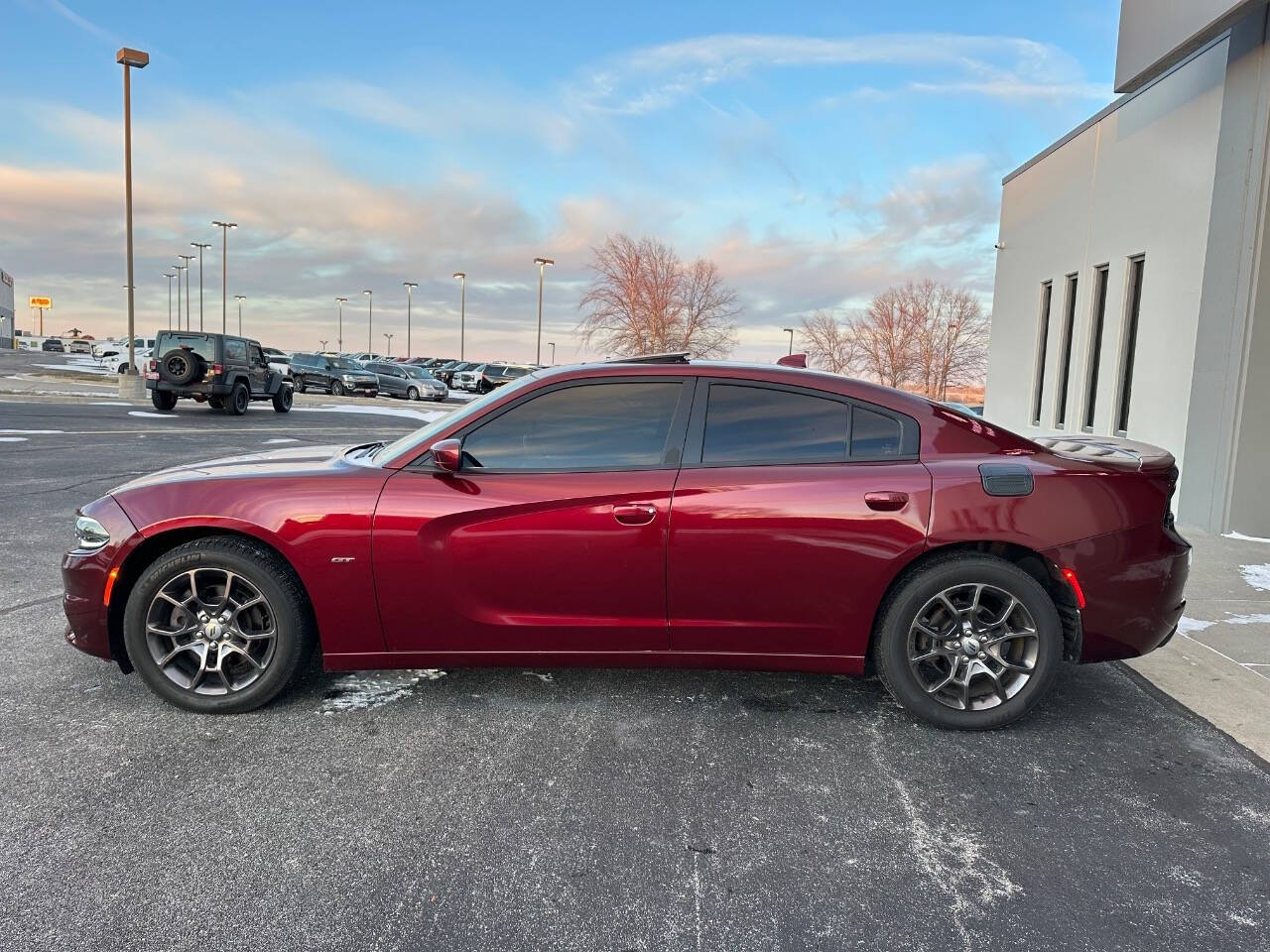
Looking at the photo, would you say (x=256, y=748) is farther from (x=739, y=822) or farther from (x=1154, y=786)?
(x=1154, y=786)

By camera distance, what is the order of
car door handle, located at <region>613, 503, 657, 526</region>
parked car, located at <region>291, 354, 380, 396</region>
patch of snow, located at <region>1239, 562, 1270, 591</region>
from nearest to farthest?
car door handle, located at <region>613, 503, 657, 526</region>, patch of snow, located at <region>1239, 562, 1270, 591</region>, parked car, located at <region>291, 354, 380, 396</region>

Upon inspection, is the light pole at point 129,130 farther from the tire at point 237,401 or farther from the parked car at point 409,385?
the parked car at point 409,385

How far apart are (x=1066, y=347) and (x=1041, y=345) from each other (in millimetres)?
1424

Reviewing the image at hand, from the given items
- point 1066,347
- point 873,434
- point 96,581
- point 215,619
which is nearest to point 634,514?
point 873,434

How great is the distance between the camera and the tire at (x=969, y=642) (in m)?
3.50

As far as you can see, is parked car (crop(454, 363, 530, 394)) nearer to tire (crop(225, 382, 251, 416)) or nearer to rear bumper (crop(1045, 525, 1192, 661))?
tire (crop(225, 382, 251, 416))

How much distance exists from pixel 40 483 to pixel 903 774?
9678 mm

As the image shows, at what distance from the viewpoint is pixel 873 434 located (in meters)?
3.63

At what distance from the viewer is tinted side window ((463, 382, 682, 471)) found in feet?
11.8

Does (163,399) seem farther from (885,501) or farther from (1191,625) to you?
(1191,625)

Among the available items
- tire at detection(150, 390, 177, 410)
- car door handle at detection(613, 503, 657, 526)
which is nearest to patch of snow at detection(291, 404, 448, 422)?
tire at detection(150, 390, 177, 410)

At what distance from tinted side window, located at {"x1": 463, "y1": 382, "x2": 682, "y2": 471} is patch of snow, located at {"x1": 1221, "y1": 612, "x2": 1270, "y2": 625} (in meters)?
4.17

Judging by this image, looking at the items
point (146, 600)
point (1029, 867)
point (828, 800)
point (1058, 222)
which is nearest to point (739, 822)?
point (828, 800)

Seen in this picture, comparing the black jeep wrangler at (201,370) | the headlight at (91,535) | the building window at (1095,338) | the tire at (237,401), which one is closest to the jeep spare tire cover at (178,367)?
the black jeep wrangler at (201,370)
